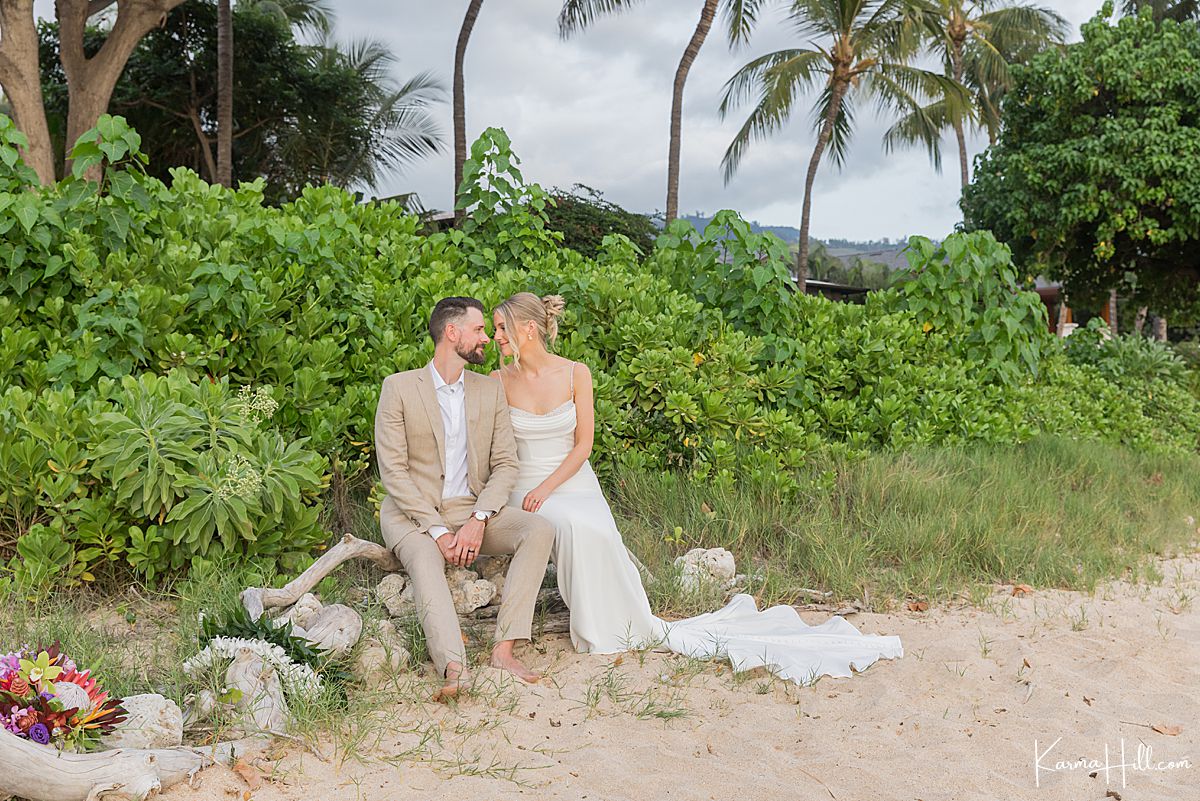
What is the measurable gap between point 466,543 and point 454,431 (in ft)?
1.93

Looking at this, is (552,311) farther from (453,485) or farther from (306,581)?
(306,581)

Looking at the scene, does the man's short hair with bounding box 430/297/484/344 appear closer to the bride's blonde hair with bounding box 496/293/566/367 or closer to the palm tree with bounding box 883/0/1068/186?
the bride's blonde hair with bounding box 496/293/566/367

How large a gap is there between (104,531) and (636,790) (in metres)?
2.84

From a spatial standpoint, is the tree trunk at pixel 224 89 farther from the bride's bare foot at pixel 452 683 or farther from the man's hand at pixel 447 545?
the bride's bare foot at pixel 452 683

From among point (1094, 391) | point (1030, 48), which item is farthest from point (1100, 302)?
point (1030, 48)

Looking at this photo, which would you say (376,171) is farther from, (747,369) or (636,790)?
(636,790)

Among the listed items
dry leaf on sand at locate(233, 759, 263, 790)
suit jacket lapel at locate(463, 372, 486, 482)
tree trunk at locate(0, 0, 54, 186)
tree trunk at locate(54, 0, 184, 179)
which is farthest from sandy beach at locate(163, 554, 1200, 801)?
tree trunk at locate(54, 0, 184, 179)

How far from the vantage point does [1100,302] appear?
48.2ft

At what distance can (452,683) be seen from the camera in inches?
143

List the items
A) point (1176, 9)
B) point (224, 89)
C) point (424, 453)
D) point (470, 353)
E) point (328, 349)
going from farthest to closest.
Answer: point (1176, 9), point (224, 89), point (328, 349), point (470, 353), point (424, 453)

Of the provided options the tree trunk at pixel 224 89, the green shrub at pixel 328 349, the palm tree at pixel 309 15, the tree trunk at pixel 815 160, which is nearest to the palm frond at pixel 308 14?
the palm tree at pixel 309 15

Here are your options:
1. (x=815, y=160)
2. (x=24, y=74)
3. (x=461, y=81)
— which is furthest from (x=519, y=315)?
(x=815, y=160)

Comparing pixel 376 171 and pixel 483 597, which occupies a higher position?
pixel 376 171

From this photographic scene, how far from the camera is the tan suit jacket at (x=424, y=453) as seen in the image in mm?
4238
